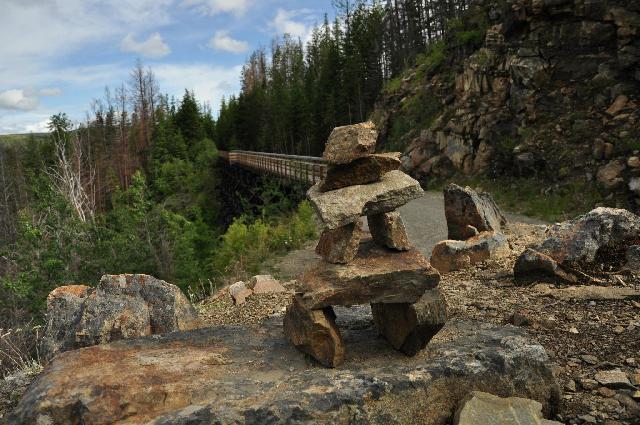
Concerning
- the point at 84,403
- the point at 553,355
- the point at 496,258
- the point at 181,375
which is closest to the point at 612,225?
the point at 496,258

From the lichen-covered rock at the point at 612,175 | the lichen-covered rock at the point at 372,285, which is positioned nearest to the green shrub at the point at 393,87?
the lichen-covered rock at the point at 612,175

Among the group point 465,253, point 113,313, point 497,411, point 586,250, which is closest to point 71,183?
point 113,313

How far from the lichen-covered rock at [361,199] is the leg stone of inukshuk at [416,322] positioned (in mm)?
904

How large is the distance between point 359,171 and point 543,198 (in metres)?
13.3

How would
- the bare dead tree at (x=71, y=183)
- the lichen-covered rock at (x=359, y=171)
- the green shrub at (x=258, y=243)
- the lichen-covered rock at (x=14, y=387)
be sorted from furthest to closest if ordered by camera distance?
the bare dead tree at (x=71, y=183) → the green shrub at (x=258, y=243) → the lichen-covered rock at (x=14, y=387) → the lichen-covered rock at (x=359, y=171)

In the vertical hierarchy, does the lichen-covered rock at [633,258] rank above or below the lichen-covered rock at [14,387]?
above

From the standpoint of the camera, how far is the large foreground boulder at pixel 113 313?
545cm

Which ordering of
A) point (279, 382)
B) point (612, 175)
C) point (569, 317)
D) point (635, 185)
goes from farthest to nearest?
point (612, 175), point (635, 185), point (569, 317), point (279, 382)

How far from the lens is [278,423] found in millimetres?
3324

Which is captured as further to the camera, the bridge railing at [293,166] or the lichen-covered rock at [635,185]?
the bridge railing at [293,166]

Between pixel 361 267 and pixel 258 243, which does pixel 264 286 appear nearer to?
pixel 361 267

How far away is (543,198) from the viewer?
1570cm

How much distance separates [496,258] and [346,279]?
4.85 m

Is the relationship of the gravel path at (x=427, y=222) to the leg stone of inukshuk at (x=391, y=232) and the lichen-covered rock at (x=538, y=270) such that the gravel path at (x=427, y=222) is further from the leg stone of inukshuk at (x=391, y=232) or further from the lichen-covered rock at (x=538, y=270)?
the leg stone of inukshuk at (x=391, y=232)
